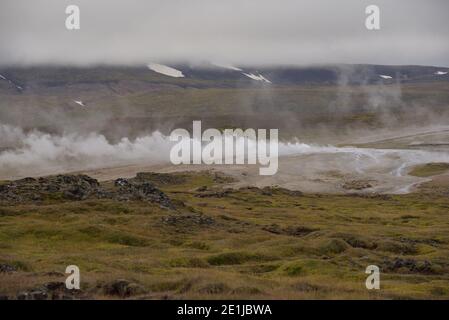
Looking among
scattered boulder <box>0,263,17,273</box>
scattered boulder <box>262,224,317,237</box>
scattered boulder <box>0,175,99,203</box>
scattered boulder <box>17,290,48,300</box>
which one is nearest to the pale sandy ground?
scattered boulder <box>0,175,99,203</box>

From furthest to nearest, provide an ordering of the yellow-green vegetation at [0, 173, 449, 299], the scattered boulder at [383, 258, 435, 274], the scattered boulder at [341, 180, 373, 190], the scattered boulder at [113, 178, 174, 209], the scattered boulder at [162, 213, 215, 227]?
the scattered boulder at [341, 180, 373, 190], the scattered boulder at [113, 178, 174, 209], the scattered boulder at [162, 213, 215, 227], the scattered boulder at [383, 258, 435, 274], the yellow-green vegetation at [0, 173, 449, 299]

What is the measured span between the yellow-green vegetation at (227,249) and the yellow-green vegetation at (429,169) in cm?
6032

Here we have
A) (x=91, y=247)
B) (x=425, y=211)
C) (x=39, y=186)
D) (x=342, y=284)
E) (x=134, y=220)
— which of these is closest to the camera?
(x=342, y=284)

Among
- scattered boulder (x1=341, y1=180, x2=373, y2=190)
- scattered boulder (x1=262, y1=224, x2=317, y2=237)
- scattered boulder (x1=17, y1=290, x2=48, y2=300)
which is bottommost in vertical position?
scattered boulder (x1=341, y1=180, x2=373, y2=190)

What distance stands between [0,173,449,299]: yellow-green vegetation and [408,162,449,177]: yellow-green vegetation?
60.3m

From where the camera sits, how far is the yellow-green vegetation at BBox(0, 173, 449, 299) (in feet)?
127

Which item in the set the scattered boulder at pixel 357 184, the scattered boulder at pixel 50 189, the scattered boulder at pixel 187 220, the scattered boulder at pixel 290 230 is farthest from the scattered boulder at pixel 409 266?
the scattered boulder at pixel 357 184

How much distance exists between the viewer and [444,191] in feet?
488

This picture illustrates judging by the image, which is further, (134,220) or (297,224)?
(297,224)

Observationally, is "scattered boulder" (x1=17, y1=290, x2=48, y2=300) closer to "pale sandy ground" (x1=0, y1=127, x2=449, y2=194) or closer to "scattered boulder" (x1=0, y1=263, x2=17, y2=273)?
"scattered boulder" (x1=0, y1=263, x2=17, y2=273)
